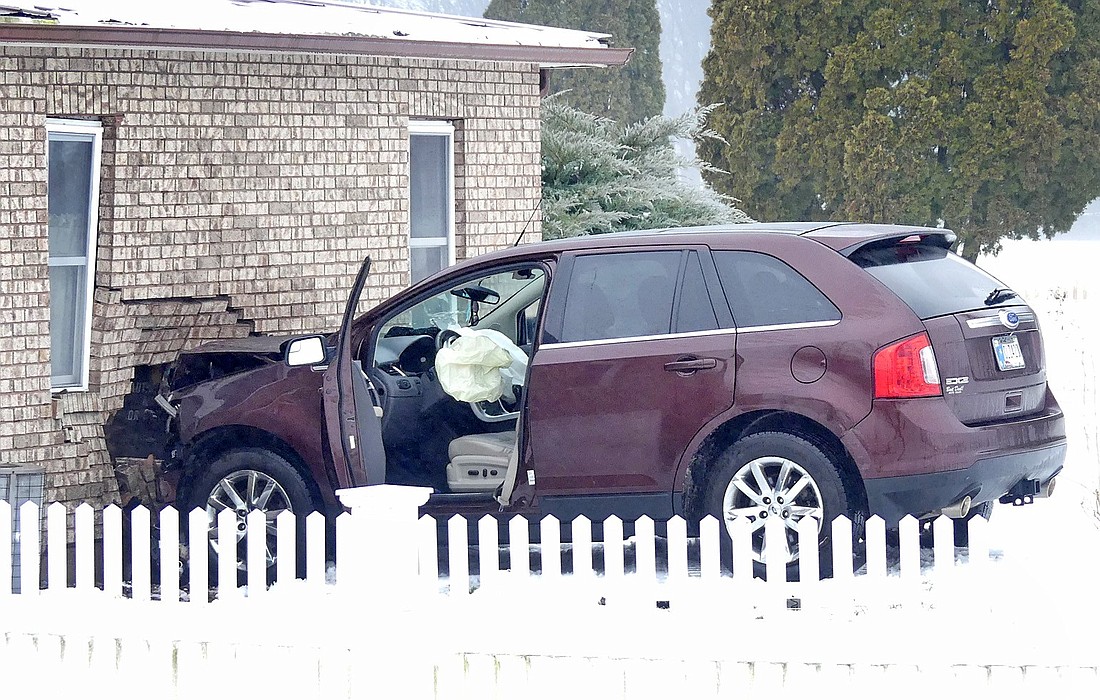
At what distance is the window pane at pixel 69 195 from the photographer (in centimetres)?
1031

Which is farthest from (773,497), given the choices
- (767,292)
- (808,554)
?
Result: (808,554)

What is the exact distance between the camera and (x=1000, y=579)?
19.7ft

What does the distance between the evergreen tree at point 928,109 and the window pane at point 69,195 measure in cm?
2238

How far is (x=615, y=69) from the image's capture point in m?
37.3

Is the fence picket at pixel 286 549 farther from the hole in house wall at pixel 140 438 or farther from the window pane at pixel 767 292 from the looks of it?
the hole in house wall at pixel 140 438

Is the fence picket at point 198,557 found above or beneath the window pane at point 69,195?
beneath

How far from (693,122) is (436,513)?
36.1ft

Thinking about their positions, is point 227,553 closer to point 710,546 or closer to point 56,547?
point 56,547

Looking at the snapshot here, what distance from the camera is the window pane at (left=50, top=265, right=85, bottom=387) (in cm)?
1041

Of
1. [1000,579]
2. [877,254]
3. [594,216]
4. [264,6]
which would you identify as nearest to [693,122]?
[594,216]

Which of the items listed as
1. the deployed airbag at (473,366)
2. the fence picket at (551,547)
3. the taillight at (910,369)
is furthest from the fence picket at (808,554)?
the deployed airbag at (473,366)

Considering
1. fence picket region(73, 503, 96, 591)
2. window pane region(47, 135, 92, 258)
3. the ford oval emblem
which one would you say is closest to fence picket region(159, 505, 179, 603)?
fence picket region(73, 503, 96, 591)

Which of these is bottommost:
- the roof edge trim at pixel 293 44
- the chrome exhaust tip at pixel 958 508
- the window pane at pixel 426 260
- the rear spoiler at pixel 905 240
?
the chrome exhaust tip at pixel 958 508

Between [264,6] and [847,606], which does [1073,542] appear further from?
[264,6]
